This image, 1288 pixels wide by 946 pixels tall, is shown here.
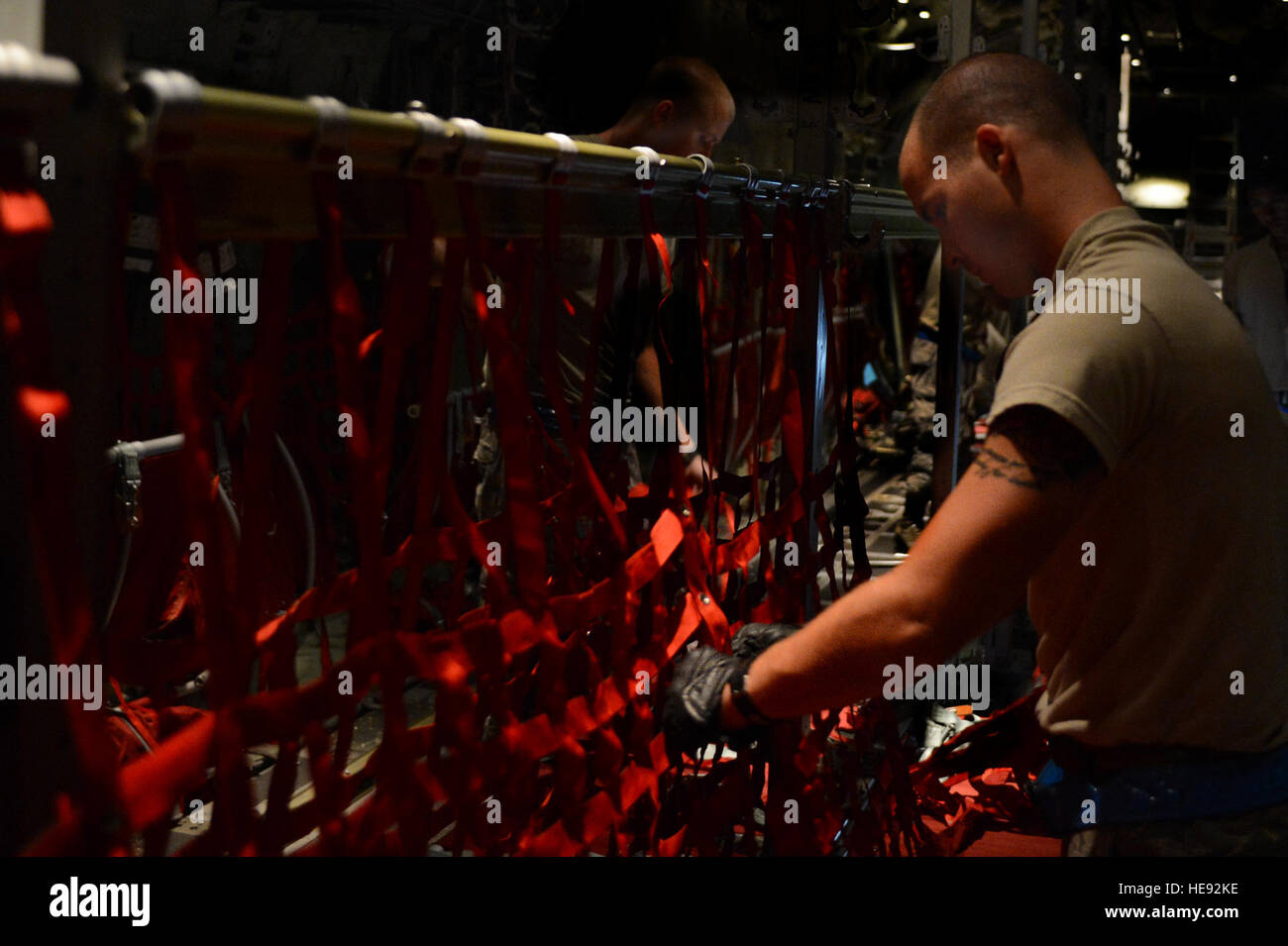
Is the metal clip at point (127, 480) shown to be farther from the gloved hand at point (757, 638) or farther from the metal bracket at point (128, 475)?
the gloved hand at point (757, 638)

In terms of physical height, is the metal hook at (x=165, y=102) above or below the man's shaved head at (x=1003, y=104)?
below

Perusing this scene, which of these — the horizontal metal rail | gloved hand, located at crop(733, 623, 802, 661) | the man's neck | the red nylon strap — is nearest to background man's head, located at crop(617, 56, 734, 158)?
the red nylon strap

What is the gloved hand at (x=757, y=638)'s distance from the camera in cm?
176

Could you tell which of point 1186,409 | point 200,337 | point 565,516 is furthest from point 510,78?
point 200,337

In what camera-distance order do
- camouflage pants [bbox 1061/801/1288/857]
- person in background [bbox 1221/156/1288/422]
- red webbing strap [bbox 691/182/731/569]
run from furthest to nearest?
1. person in background [bbox 1221/156/1288/422]
2. red webbing strap [bbox 691/182/731/569]
3. camouflage pants [bbox 1061/801/1288/857]

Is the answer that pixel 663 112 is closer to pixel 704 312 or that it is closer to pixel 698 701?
pixel 704 312

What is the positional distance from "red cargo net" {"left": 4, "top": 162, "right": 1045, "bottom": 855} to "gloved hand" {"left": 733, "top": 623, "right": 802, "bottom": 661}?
0.21 ft

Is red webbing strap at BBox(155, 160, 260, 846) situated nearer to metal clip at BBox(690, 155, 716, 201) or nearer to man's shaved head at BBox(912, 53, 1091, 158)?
metal clip at BBox(690, 155, 716, 201)

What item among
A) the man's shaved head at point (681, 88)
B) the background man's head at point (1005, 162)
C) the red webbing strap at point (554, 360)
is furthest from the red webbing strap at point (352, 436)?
the man's shaved head at point (681, 88)

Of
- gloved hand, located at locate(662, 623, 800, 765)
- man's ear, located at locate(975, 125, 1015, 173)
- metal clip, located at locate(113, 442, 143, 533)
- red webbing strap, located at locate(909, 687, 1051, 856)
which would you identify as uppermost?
man's ear, located at locate(975, 125, 1015, 173)

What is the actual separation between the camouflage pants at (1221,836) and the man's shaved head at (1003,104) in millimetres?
915

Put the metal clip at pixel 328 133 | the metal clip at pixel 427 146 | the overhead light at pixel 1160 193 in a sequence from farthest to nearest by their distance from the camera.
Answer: the overhead light at pixel 1160 193, the metal clip at pixel 427 146, the metal clip at pixel 328 133

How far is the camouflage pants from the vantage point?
1.70 metres

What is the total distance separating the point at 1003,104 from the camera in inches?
70.4
